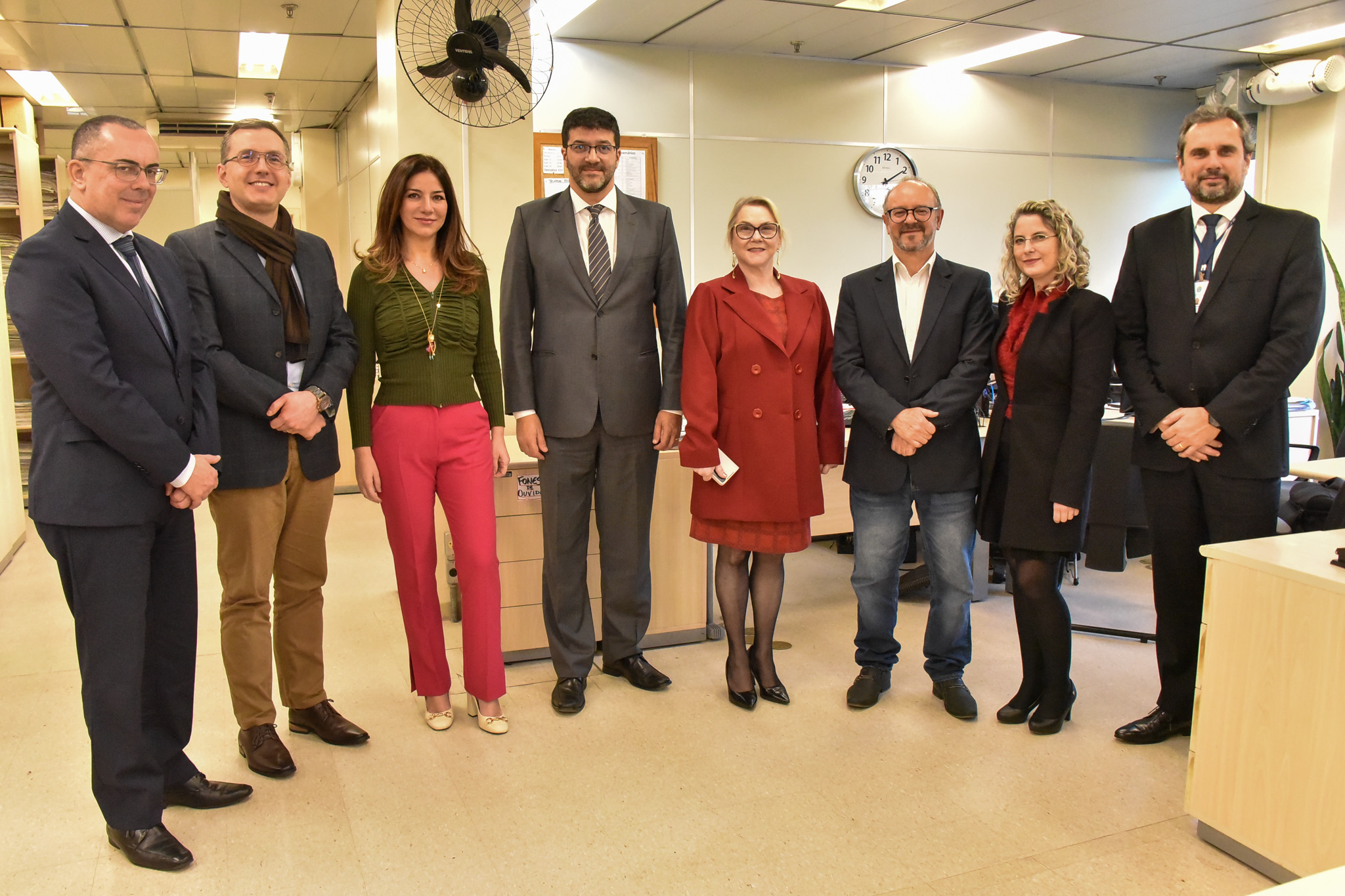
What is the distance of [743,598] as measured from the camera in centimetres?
320

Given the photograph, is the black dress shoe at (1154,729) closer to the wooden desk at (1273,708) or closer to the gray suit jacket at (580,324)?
the wooden desk at (1273,708)

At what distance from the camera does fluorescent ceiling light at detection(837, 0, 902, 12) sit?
5.37 metres

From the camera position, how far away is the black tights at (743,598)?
10.4 feet

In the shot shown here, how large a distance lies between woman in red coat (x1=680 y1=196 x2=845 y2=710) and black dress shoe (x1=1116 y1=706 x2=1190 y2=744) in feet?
3.61

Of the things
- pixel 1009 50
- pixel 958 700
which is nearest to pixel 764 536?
pixel 958 700

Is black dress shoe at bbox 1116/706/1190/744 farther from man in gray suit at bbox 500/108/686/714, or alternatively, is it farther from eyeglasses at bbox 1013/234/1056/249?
man in gray suit at bbox 500/108/686/714

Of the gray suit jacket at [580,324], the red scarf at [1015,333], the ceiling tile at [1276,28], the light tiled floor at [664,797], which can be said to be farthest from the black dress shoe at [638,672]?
the ceiling tile at [1276,28]

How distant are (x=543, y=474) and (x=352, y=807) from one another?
3.78 feet

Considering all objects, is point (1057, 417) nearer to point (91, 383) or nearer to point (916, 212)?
point (916, 212)

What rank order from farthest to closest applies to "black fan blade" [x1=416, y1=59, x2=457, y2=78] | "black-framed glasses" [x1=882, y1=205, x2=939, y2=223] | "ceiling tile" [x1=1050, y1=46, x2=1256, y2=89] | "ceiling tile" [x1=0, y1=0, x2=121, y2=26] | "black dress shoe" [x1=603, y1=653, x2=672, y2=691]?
"ceiling tile" [x1=1050, y1=46, x2=1256, y2=89] < "ceiling tile" [x1=0, y1=0, x2=121, y2=26] < "black fan blade" [x1=416, y1=59, x2=457, y2=78] < "black dress shoe" [x1=603, y1=653, x2=672, y2=691] < "black-framed glasses" [x1=882, y1=205, x2=939, y2=223]

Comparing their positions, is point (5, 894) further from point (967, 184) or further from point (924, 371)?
point (967, 184)

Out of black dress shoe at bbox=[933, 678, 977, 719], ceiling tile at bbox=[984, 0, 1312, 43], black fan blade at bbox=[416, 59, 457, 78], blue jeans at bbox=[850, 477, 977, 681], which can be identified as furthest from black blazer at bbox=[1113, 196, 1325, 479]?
ceiling tile at bbox=[984, 0, 1312, 43]

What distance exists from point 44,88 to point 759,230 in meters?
7.13

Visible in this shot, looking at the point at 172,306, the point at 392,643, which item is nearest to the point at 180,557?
the point at 172,306
